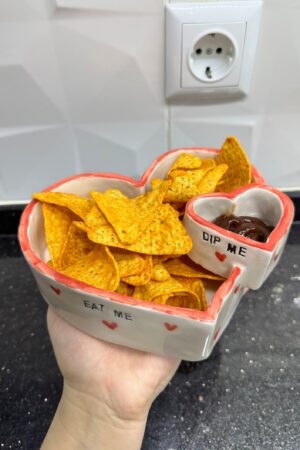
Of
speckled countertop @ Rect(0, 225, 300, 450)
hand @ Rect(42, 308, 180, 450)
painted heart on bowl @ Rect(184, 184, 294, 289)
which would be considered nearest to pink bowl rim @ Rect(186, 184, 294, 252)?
painted heart on bowl @ Rect(184, 184, 294, 289)

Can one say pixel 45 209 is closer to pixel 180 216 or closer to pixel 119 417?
pixel 180 216

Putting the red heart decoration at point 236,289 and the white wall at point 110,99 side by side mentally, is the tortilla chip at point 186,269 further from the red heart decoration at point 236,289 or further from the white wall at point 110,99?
the white wall at point 110,99

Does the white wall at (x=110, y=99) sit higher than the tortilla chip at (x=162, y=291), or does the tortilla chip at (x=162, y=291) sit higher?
the white wall at (x=110, y=99)

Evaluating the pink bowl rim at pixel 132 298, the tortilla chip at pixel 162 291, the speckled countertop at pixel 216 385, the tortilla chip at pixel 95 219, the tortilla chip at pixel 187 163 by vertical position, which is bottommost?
the speckled countertop at pixel 216 385

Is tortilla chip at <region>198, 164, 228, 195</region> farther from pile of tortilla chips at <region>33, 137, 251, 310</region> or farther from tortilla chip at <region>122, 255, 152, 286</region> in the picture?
tortilla chip at <region>122, 255, 152, 286</region>

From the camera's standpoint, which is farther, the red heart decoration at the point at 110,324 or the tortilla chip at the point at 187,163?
the tortilla chip at the point at 187,163

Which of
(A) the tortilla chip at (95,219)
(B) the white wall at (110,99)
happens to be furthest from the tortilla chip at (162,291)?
(B) the white wall at (110,99)
